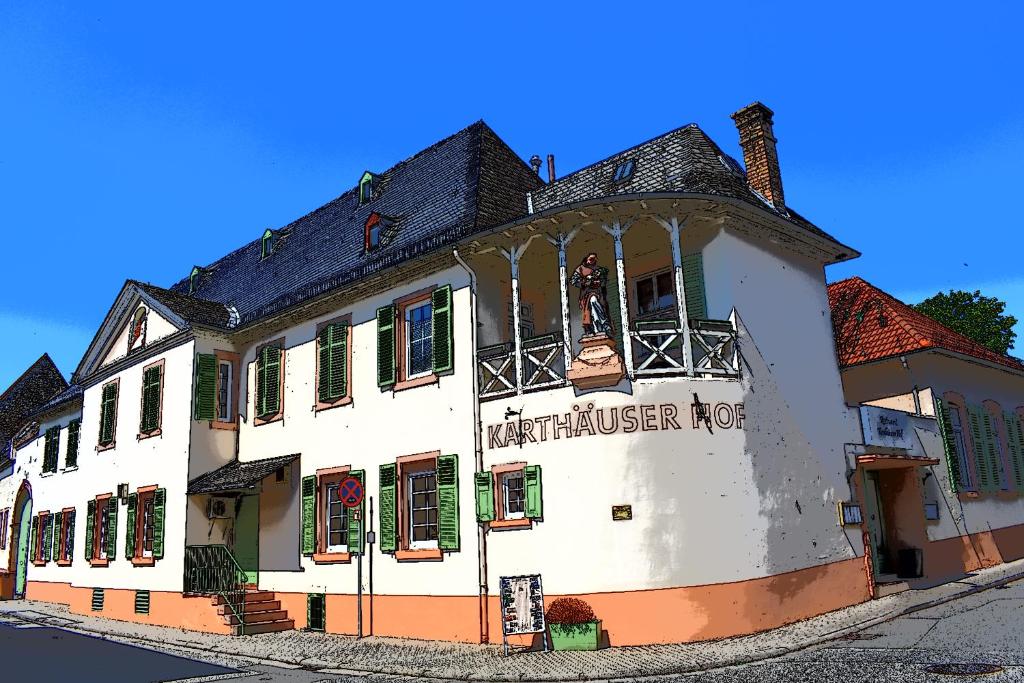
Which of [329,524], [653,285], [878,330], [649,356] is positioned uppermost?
[653,285]

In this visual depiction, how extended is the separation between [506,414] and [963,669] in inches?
283

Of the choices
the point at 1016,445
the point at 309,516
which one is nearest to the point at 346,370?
the point at 309,516

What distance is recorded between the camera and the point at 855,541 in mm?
14234

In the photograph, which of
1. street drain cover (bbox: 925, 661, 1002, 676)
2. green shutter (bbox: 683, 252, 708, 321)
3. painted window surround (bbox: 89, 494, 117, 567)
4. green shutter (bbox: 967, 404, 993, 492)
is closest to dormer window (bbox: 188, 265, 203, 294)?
painted window surround (bbox: 89, 494, 117, 567)

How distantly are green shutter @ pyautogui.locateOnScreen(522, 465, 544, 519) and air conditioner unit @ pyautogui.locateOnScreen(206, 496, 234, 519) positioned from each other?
8.56 metres

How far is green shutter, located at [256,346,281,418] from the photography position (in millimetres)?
18109

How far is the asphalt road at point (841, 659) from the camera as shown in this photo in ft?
29.1

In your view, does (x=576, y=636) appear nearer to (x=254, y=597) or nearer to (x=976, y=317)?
(x=254, y=597)

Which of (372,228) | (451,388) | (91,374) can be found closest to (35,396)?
(91,374)

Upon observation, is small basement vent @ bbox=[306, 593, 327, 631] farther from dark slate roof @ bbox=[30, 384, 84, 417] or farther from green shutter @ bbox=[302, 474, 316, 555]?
dark slate roof @ bbox=[30, 384, 84, 417]

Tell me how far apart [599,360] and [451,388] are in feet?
10.2

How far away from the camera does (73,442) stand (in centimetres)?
2545

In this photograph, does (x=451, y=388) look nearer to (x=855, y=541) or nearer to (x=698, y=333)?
(x=698, y=333)

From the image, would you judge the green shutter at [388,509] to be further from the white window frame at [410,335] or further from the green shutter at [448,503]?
the white window frame at [410,335]
